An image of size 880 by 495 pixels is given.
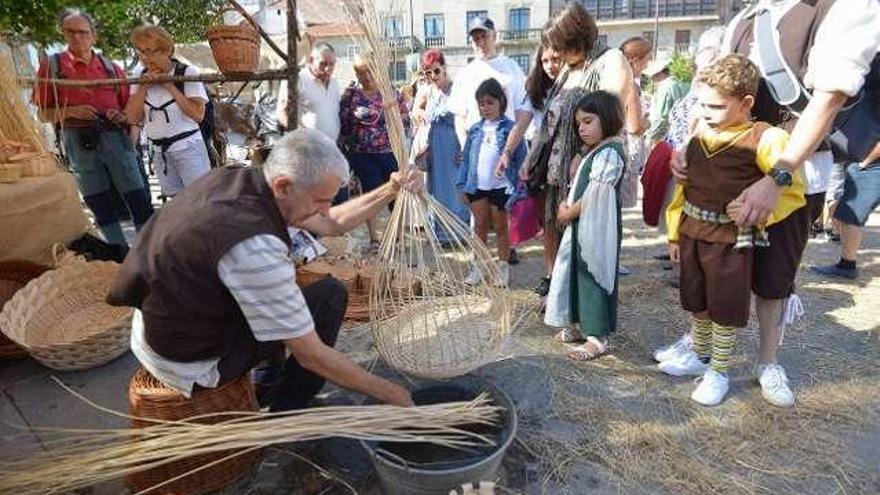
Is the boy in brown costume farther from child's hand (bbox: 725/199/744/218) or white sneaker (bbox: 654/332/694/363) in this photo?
white sneaker (bbox: 654/332/694/363)

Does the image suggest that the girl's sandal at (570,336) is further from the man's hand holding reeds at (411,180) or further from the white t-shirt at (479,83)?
the white t-shirt at (479,83)

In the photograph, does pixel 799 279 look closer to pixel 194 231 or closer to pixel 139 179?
pixel 194 231

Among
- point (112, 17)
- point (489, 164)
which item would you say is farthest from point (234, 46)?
point (112, 17)

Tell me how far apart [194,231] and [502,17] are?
128ft

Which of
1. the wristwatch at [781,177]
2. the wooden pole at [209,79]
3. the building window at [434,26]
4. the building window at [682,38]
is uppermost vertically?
the building window at [434,26]

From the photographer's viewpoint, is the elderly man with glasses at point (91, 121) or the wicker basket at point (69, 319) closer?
the wicker basket at point (69, 319)

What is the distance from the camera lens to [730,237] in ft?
6.69

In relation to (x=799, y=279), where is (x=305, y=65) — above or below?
above

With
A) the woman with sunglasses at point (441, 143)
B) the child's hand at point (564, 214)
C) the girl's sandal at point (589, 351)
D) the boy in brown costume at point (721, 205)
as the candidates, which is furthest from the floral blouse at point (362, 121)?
the boy in brown costume at point (721, 205)

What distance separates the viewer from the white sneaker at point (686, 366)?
245 centimetres

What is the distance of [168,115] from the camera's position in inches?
132

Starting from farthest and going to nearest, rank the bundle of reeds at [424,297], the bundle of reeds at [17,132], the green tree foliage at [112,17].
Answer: the green tree foliage at [112,17] < the bundle of reeds at [17,132] < the bundle of reeds at [424,297]

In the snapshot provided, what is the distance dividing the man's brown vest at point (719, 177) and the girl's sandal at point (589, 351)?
0.73 meters

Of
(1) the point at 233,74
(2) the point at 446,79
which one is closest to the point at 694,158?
(1) the point at 233,74
